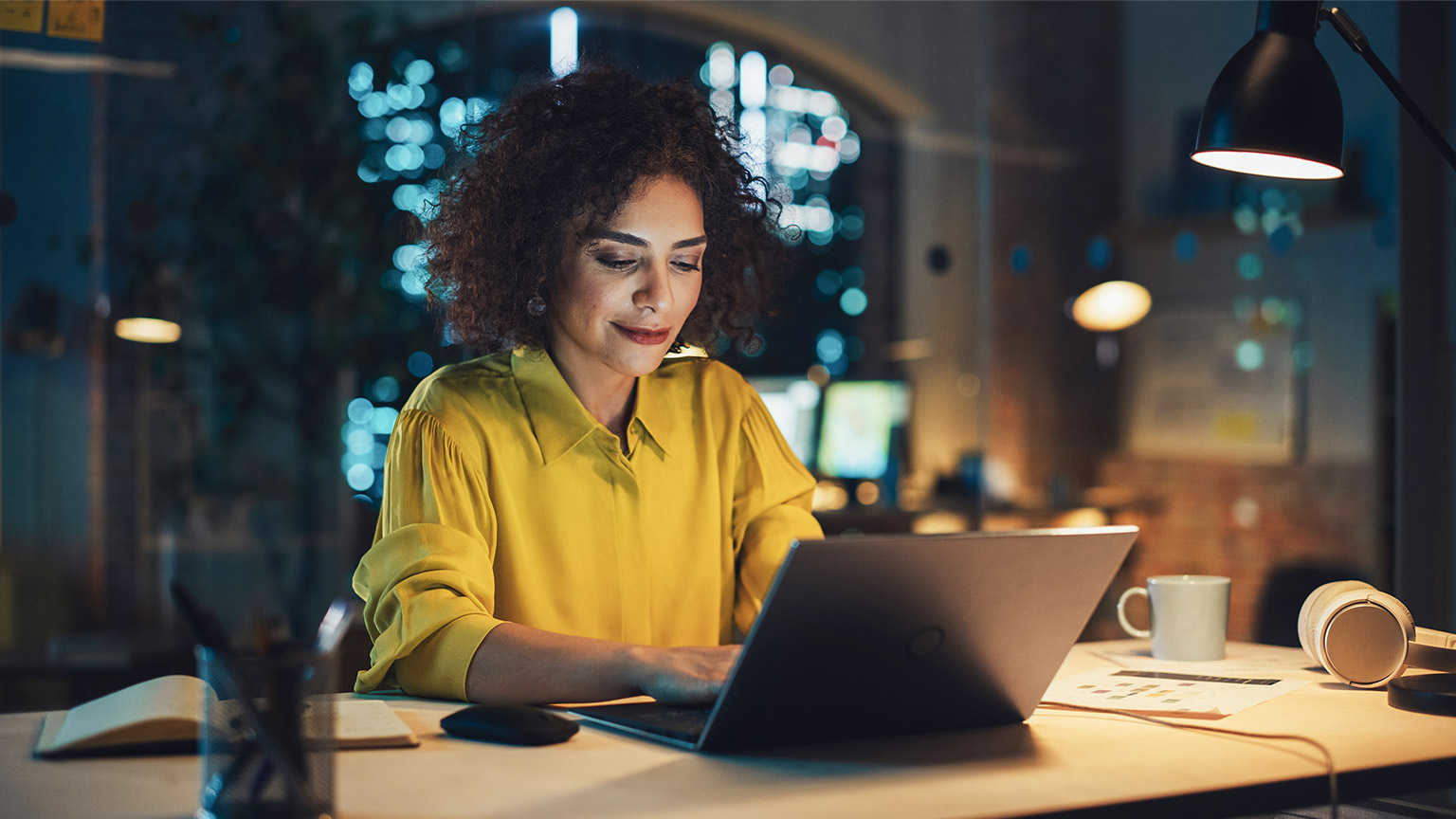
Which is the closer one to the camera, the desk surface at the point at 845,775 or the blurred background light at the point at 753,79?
the desk surface at the point at 845,775

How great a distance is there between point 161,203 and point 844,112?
3114mm

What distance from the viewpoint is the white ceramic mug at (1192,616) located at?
1522 millimetres

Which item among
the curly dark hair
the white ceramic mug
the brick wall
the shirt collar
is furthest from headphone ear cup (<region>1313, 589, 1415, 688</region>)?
the brick wall

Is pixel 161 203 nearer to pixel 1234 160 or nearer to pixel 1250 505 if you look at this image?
pixel 1234 160

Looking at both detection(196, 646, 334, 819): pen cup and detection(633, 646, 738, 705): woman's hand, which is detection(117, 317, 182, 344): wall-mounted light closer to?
detection(633, 646, 738, 705): woman's hand

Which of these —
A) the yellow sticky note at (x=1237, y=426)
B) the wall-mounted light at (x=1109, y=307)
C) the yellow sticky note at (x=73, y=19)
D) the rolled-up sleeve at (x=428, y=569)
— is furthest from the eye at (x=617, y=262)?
the wall-mounted light at (x=1109, y=307)

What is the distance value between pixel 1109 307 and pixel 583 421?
4144 mm

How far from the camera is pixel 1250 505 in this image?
191 inches

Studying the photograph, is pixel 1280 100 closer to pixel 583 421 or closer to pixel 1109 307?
pixel 583 421

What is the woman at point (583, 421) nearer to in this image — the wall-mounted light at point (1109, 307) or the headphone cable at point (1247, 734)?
the headphone cable at point (1247, 734)

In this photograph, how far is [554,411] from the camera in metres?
1.62

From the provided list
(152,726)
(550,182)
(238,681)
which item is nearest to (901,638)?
(238,681)

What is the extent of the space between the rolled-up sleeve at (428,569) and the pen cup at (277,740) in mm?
461

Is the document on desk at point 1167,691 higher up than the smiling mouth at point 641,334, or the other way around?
the smiling mouth at point 641,334
